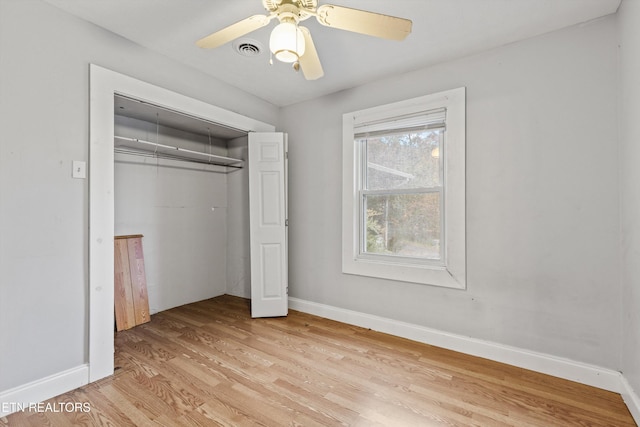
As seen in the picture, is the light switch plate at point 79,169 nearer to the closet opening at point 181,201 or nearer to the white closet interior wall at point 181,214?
the closet opening at point 181,201

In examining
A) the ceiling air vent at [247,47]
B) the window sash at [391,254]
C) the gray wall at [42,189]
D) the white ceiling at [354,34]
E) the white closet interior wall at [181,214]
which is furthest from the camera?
the white closet interior wall at [181,214]

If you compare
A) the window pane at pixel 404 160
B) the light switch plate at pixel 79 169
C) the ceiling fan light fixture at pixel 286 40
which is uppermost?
the ceiling fan light fixture at pixel 286 40

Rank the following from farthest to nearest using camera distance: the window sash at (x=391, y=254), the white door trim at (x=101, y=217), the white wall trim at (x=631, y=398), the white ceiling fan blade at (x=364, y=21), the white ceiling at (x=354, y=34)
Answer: the window sash at (x=391, y=254) < the white door trim at (x=101, y=217) < the white ceiling at (x=354, y=34) < the white wall trim at (x=631, y=398) < the white ceiling fan blade at (x=364, y=21)

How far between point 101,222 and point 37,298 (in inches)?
22.8

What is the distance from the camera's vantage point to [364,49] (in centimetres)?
244

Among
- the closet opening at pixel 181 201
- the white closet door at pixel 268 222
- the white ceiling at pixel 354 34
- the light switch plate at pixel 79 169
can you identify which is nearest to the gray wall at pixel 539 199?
the white ceiling at pixel 354 34

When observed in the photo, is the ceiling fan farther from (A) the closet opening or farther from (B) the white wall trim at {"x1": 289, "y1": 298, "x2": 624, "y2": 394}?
(B) the white wall trim at {"x1": 289, "y1": 298, "x2": 624, "y2": 394}

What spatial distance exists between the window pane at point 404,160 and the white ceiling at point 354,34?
641mm

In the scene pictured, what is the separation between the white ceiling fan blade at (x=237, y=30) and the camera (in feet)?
5.06

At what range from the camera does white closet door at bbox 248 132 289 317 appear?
11.0ft

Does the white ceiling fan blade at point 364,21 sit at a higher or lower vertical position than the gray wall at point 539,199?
higher

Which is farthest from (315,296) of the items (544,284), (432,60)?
(432,60)

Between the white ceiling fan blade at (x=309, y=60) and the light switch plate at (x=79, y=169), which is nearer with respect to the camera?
the white ceiling fan blade at (x=309, y=60)

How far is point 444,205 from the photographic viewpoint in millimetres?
2652
